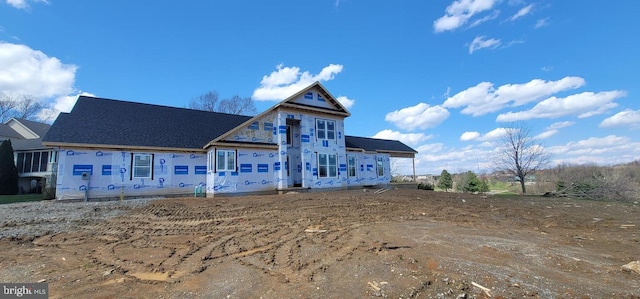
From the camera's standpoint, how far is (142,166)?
15695 millimetres

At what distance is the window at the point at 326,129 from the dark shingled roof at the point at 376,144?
3.07 meters

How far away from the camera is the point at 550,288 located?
391 centimetres

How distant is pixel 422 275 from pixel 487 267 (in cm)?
124

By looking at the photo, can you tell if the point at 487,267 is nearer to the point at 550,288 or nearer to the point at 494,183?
the point at 550,288

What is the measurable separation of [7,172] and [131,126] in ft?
46.7

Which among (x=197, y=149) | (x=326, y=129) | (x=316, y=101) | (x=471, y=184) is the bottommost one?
(x=471, y=184)

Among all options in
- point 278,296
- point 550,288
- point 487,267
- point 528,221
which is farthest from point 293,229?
point 528,221

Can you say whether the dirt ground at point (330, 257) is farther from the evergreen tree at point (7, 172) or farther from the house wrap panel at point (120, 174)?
the evergreen tree at point (7, 172)

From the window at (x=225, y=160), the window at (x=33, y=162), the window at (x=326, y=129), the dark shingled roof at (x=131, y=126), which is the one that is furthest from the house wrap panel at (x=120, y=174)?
the window at (x=33, y=162)

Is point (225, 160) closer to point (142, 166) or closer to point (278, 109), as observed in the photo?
point (142, 166)

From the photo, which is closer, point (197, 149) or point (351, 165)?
point (197, 149)

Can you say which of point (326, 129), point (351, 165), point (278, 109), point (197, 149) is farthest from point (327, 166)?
point (197, 149)

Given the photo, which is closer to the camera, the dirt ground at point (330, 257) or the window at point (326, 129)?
the dirt ground at point (330, 257)

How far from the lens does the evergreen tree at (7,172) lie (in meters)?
21.7
